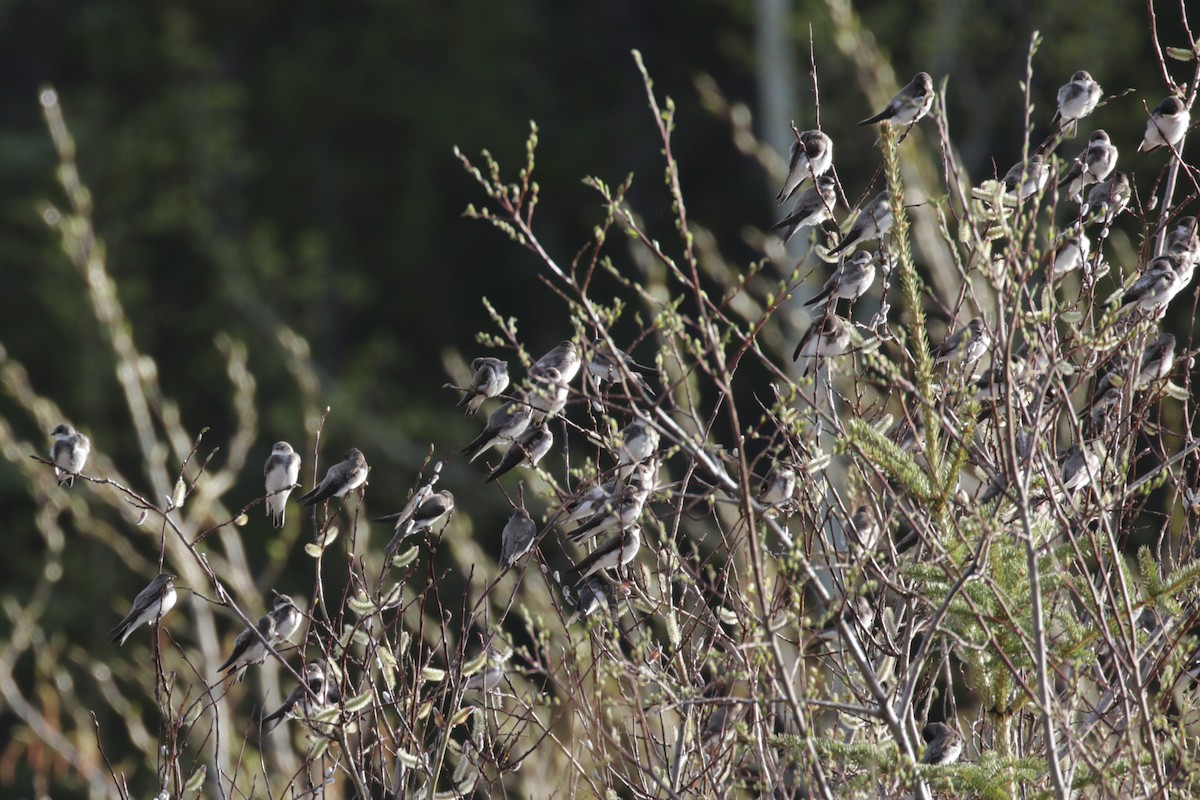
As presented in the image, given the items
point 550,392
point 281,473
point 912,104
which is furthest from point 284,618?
point 912,104

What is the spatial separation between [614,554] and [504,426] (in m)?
0.55

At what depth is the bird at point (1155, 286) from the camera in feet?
10.1

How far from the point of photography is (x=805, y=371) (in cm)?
297

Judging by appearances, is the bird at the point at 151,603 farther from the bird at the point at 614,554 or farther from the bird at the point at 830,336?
the bird at the point at 830,336

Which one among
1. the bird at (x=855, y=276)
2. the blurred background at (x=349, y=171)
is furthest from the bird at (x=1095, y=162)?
the blurred background at (x=349, y=171)

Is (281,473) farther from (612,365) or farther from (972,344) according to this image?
(972,344)

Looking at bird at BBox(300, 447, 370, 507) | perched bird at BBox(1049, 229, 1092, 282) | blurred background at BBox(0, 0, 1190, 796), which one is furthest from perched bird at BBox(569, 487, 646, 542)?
blurred background at BBox(0, 0, 1190, 796)

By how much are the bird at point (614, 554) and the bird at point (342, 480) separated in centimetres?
55

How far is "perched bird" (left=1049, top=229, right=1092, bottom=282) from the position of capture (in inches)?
120

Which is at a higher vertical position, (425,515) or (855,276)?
(855,276)

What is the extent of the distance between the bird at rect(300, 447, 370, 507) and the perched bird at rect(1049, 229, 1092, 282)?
1.62 m

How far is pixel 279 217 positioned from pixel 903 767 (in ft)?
55.5

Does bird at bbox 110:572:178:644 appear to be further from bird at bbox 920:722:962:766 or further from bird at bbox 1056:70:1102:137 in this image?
bird at bbox 1056:70:1102:137

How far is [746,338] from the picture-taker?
2.54 m
